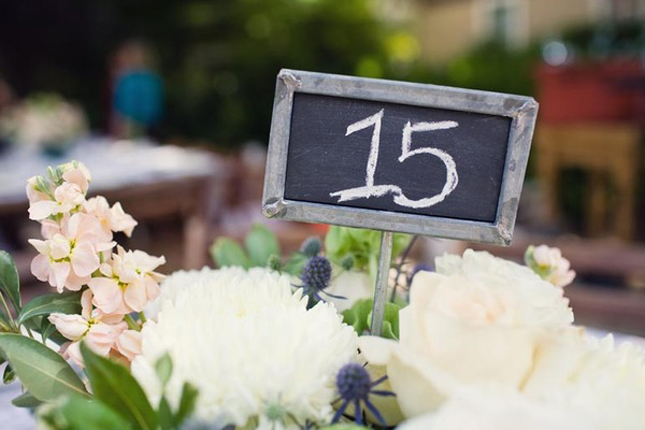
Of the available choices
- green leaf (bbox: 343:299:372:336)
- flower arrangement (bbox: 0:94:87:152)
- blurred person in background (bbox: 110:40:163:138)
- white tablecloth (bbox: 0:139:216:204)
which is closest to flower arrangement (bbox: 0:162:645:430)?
green leaf (bbox: 343:299:372:336)

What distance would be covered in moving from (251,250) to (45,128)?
3.24 meters

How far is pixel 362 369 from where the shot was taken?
23.3 inches

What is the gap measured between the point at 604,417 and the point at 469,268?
0.69 feet

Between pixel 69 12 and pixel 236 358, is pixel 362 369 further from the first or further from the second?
pixel 69 12

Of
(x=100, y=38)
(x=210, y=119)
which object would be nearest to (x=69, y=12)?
(x=100, y=38)

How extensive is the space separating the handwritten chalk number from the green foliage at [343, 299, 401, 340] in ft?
0.40

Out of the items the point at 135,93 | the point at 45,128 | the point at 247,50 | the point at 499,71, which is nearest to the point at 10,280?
the point at 45,128

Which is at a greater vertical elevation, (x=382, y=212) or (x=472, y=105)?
(x=472, y=105)

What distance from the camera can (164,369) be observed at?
531mm

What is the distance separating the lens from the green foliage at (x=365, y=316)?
2.54 feet

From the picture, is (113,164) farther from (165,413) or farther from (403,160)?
(165,413)

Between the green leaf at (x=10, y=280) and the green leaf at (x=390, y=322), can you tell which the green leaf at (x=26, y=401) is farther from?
Answer: the green leaf at (x=390, y=322)

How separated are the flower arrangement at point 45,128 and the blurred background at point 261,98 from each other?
0.04 feet

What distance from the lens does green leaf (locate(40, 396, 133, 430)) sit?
48 cm
